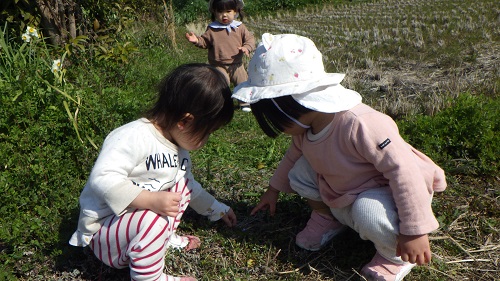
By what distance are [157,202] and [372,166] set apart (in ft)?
3.31

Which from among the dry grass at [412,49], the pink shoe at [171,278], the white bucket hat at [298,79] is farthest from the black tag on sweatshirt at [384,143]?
the dry grass at [412,49]

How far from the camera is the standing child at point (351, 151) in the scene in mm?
2010

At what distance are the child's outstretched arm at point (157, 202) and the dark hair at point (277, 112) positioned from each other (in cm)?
57

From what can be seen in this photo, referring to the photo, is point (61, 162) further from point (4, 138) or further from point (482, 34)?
point (482, 34)

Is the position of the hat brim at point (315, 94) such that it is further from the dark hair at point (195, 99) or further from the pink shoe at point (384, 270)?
the pink shoe at point (384, 270)

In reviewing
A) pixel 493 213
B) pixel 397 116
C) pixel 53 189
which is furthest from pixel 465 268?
pixel 53 189

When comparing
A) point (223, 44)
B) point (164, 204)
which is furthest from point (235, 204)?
point (223, 44)

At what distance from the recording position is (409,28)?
339 inches

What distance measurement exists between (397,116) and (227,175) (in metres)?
A: 1.88

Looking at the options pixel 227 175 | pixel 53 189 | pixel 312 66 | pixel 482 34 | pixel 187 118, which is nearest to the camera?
pixel 312 66

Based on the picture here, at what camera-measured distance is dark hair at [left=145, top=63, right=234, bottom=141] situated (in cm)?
215

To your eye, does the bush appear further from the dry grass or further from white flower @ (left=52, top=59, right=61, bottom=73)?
white flower @ (left=52, top=59, right=61, bottom=73)

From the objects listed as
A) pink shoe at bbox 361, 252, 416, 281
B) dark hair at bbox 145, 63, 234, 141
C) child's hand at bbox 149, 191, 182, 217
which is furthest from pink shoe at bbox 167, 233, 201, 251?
pink shoe at bbox 361, 252, 416, 281

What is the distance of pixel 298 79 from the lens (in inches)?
80.9
